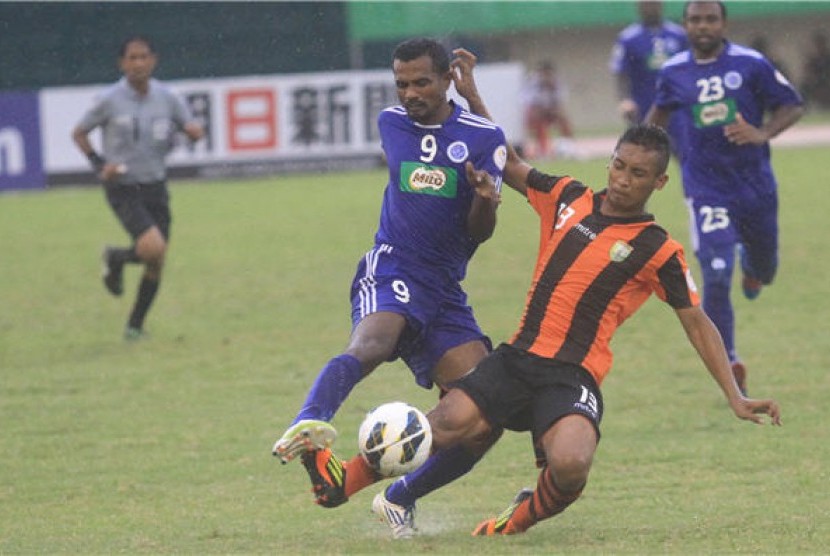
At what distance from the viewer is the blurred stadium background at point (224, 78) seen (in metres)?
26.2

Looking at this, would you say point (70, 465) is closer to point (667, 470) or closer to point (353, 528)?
point (353, 528)

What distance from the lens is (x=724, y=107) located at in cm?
989

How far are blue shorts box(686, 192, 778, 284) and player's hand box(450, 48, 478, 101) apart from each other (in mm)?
3013

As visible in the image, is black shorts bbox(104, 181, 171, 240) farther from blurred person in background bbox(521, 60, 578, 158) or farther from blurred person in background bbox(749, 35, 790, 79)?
blurred person in background bbox(749, 35, 790, 79)

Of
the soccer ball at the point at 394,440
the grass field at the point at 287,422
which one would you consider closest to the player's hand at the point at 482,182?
the soccer ball at the point at 394,440

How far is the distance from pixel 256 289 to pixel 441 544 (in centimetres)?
926

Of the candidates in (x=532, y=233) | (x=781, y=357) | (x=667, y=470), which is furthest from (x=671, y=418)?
(x=532, y=233)

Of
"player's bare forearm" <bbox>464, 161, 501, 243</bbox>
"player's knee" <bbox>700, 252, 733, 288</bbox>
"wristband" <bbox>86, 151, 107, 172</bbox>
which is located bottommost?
"player's knee" <bbox>700, 252, 733, 288</bbox>

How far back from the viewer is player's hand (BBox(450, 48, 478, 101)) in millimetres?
7117

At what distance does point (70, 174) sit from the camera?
86.8 ft

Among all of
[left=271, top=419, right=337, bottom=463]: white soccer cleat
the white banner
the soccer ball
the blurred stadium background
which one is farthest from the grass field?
the white banner

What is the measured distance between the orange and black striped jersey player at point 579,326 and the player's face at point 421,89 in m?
0.48

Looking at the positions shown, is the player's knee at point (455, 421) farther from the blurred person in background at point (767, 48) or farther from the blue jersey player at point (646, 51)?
the blurred person in background at point (767, 48)

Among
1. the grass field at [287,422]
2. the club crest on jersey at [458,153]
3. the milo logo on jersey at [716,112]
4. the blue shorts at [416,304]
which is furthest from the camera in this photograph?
the milo logo on jersey at [716,112]
